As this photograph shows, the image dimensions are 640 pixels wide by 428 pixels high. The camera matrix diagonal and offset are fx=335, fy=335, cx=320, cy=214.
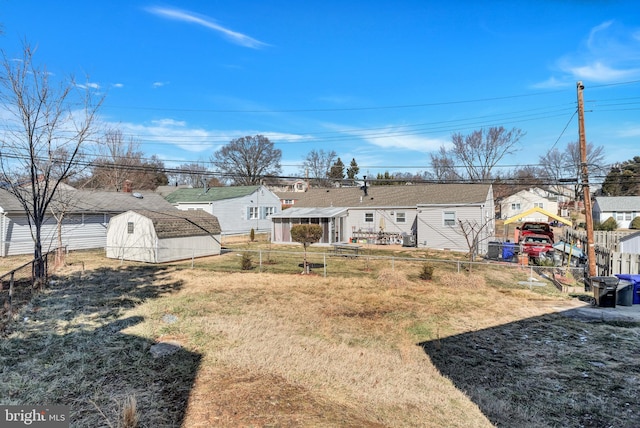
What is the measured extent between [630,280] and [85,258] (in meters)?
23.8

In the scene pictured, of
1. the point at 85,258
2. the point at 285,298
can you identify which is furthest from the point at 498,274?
the point at 85,258

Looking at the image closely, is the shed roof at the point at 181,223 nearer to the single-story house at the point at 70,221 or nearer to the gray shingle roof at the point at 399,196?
the single-story house at the point at 70,221

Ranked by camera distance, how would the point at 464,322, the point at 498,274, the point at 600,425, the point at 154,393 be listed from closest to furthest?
the point at 600,425 → the point at 154,393 → the point at 464,322 → the point at 498,274

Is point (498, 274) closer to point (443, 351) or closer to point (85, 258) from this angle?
point (443, 351)

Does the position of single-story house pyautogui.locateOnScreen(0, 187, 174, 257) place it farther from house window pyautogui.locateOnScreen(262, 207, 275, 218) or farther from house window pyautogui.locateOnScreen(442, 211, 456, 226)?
house window pyautogui.locateOnScreen(442, 211, 456, 226)

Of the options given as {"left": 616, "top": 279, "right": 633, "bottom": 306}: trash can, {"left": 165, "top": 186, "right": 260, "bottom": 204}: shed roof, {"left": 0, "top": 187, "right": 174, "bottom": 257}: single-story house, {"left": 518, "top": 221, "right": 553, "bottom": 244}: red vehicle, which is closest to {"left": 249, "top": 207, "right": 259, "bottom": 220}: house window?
{"left": 165, "top": 186, "right": 260, "bottom": 204}: shed roof

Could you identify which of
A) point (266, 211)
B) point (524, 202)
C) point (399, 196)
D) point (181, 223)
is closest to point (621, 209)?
point (524, 202)

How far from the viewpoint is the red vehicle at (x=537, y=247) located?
17484 millimetres

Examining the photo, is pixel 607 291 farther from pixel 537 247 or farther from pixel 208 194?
pixel 208 194

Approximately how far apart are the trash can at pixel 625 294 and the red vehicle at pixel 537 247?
22.9ft

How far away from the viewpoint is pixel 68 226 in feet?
69.7

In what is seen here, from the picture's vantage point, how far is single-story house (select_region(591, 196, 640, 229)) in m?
42.6

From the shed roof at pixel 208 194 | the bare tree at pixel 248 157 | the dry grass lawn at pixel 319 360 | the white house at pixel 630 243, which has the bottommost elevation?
the dry grass lawn at pixel 319 360

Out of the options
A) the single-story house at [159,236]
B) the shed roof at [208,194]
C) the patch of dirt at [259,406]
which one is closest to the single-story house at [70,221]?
the single-story house at [159,236]
